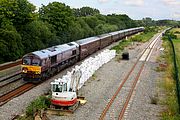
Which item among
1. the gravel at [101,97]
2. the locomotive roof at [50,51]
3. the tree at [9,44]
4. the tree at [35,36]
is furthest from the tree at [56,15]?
the gravel at [101,97]

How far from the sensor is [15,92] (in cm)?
2428

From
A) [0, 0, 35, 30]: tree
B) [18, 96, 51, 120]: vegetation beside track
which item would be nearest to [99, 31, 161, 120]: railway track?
[18, 96, 51, 120]: vegetation beside track

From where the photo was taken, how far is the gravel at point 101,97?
64.0ft

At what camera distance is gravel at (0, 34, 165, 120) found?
1950cm

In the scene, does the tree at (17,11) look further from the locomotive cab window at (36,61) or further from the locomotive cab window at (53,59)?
the locomotive cab window at (36,61)

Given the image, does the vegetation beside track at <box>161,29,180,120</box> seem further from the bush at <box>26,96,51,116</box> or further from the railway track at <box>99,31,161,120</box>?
the bush at <box>26,96,51,116</box>

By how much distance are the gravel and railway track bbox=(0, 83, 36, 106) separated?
508mm

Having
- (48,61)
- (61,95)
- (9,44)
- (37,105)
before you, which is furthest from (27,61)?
(9,44)

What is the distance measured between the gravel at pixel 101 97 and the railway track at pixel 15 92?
0.51 m

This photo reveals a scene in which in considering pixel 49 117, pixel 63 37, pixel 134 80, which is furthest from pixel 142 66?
pixel 49 117

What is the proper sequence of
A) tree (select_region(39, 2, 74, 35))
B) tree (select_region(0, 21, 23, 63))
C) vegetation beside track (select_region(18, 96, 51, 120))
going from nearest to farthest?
vegetation beside track (select_region(18, 96, 51, 120)) → tree (select_region(0, 21, 23, 63)) → tree (select_region(39, 2, 74, 35))

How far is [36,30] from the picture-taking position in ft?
145

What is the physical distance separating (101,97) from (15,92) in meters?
6.59

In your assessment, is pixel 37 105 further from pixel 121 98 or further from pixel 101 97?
pixel 121 98
